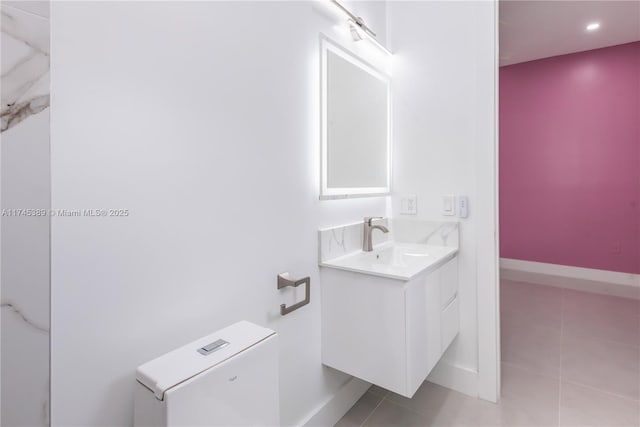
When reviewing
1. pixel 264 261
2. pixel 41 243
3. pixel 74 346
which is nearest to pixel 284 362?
pixel 264 261

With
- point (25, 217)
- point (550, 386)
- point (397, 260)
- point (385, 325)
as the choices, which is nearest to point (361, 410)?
point (385, 325)

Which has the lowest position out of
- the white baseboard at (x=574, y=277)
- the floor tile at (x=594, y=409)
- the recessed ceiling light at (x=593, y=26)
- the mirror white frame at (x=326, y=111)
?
the floor tile at (x=594, y=409)

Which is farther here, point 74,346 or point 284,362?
point 284,362

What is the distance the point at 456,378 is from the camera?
2.00 m

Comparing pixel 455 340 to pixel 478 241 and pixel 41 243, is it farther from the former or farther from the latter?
pixel 41 243

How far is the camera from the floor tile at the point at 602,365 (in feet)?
6.51

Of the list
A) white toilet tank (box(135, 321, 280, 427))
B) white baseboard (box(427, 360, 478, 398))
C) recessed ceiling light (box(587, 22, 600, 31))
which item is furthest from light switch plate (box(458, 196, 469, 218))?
recessed ceiling light (box(587, 22, 600, 31))

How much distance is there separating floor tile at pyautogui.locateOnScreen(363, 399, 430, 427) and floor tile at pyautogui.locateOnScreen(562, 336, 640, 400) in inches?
41.7

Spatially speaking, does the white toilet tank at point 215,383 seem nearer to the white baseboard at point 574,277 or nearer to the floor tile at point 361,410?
the floor tile at point 361,410

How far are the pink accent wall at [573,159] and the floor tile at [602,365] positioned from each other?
1.77 meters

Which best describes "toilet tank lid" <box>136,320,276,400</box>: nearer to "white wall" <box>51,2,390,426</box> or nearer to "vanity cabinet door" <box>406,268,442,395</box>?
"white wall" <box>51,2,390,426</box>

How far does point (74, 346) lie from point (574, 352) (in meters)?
2.98

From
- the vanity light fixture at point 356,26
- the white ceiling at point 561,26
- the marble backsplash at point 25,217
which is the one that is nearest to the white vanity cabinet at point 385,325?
the marble backsplash at point 25,217

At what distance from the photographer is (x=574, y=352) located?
238cm
